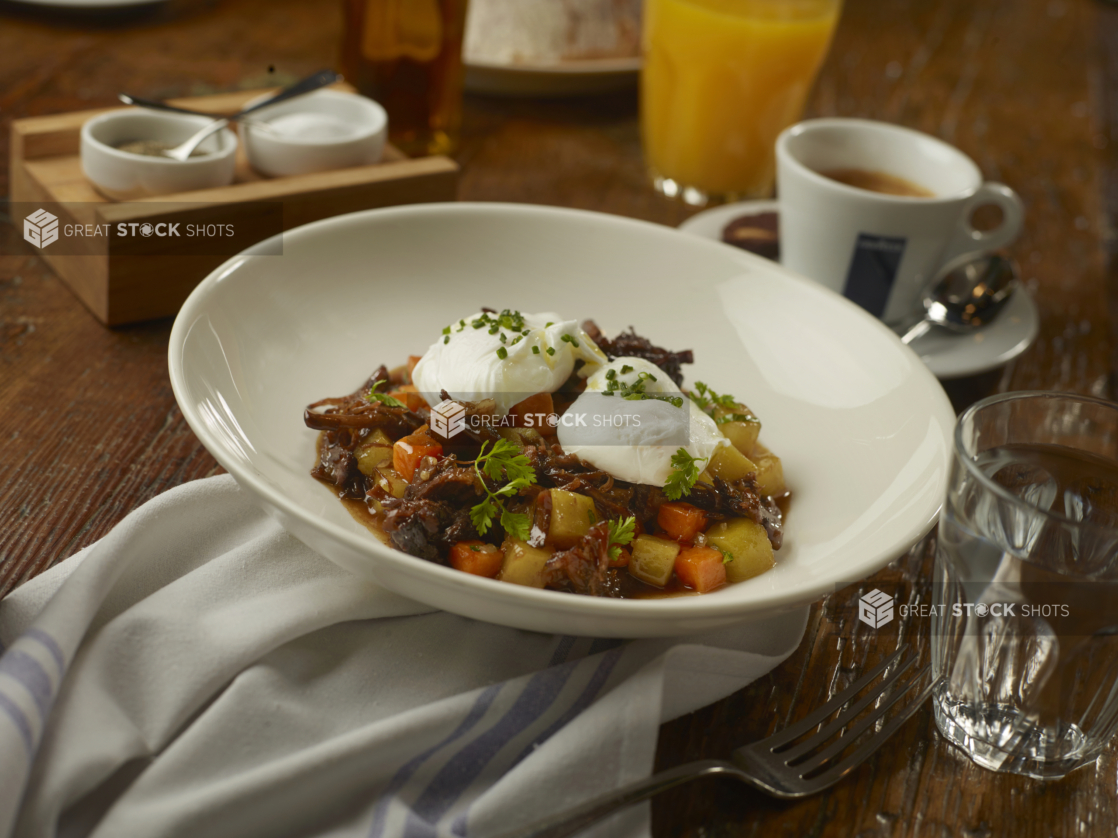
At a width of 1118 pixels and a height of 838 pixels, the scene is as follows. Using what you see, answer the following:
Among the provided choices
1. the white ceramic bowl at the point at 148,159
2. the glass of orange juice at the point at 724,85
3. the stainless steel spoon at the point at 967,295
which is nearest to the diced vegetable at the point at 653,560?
the stainless steel spoon at the point at 967,295

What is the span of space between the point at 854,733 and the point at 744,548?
1.10ft

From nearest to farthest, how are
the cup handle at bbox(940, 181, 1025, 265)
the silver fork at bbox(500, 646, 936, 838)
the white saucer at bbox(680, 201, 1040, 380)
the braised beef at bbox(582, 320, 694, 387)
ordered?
the silver fork at bbox(500, 646, 936, 838)
the braised beef at bbox(582, 320, 694, 387)
the white saucer at bbox(680, 201, 1040, 380)
the cup handle at bbox(940, 181, 1025, 265)

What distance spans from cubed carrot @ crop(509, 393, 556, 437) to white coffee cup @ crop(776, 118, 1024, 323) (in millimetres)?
1043

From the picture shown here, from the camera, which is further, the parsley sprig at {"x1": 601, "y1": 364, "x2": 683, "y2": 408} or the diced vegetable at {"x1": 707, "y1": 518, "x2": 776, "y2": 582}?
the parsley sprig at {"x1": 601, "y1": 364, "x2": 683, "y2": 408}

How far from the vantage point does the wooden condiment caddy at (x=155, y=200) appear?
2.03 m

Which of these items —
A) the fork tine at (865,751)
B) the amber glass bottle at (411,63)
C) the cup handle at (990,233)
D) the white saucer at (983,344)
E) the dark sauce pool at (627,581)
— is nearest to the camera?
the fork tine at (865,751)

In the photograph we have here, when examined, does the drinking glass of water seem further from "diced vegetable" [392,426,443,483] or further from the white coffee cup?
the white coffee cup

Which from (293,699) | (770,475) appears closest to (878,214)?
(770,475)

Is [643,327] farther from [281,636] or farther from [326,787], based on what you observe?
[326,787]

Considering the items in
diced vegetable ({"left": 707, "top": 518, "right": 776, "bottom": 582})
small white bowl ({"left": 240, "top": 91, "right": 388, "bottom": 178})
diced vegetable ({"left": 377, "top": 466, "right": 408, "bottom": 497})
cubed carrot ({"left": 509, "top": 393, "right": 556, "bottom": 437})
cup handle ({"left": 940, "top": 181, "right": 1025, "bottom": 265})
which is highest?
small white bowl ({"left": 240, "top": 91, "right": 388, "bottom": 178})

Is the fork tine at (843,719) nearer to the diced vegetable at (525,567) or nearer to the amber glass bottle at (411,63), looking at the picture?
the diced vegetable at (525,567)

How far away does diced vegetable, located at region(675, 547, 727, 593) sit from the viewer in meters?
1.49

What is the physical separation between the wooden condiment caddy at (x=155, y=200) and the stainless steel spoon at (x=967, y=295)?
1261 mm

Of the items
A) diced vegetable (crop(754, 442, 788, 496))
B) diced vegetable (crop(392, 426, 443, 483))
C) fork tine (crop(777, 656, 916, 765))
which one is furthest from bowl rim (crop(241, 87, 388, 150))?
fork tine (crop(777, 656, 916, 765))
